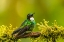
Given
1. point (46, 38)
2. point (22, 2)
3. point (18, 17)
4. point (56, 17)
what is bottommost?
point (46, 38)

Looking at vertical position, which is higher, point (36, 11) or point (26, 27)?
point (36, 11)

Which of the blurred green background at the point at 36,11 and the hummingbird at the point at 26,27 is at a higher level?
the blurred green background at the point at 36,11

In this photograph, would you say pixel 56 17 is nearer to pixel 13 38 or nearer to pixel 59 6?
pixel 59 6

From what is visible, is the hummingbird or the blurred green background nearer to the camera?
the hummingbird

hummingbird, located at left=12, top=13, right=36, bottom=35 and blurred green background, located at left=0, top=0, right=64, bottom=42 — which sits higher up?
blurred green background, located at left=0, top=0, right=64, bottom=42

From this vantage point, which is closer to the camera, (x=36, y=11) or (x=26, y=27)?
(x=26, y=27)

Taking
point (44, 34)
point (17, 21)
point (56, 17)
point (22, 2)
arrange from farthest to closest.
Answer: point (22, 2), point (17, 21), point (56, 17), point (44, 34)

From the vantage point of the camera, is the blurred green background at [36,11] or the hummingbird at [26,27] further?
the blurred green background at [36,11]

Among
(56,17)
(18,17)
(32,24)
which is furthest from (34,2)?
(32,24)
